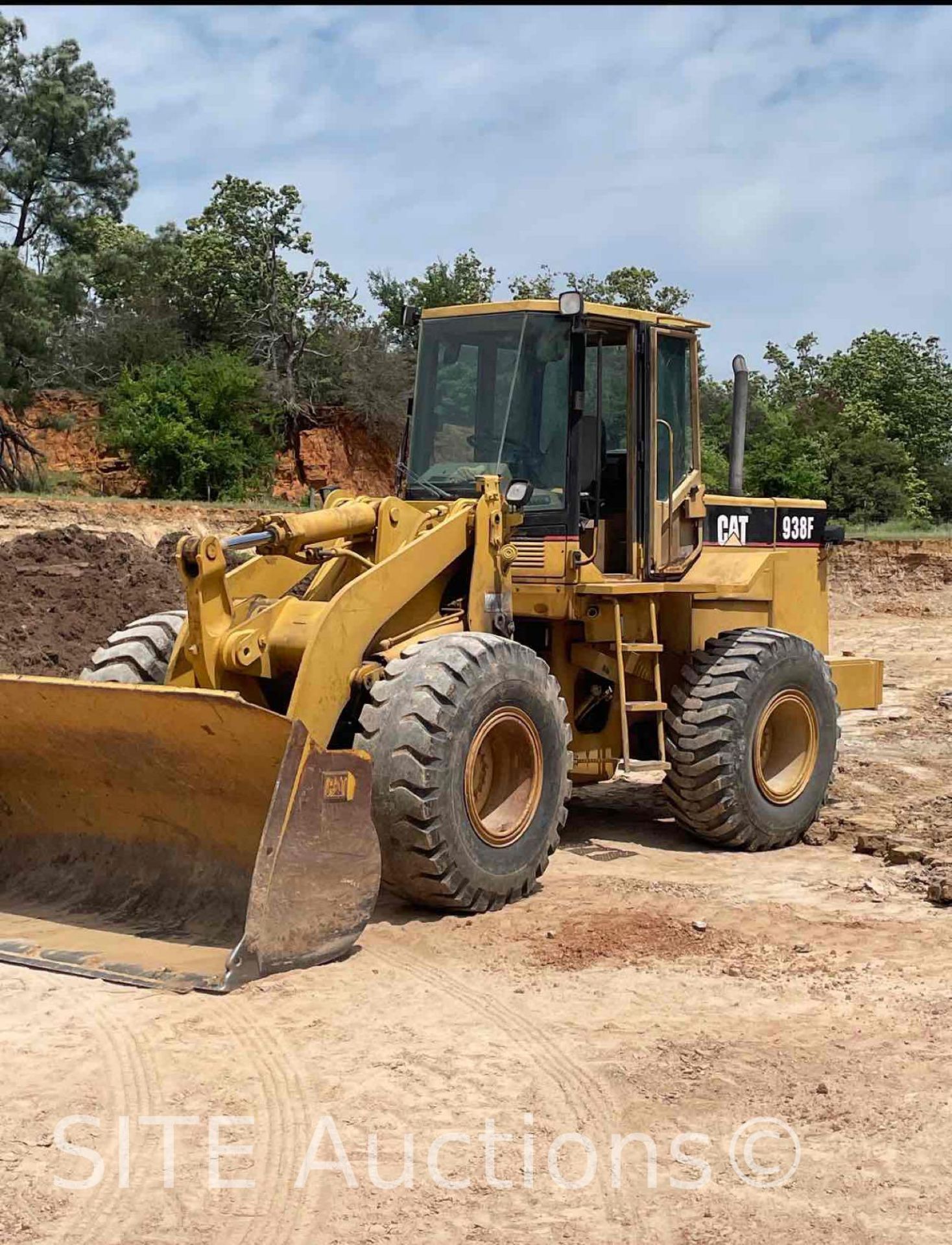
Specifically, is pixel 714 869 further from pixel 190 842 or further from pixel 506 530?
pixel 190 842

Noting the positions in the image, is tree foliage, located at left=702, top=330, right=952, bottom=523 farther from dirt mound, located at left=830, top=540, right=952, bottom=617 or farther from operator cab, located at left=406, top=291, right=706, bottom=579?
operator cab, located at left=406, top=291, right=706, bottom=579

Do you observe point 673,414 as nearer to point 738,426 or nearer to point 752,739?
point 738,426

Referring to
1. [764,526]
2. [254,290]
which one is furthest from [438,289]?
[764,526]

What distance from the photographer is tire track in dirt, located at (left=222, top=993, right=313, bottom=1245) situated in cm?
372

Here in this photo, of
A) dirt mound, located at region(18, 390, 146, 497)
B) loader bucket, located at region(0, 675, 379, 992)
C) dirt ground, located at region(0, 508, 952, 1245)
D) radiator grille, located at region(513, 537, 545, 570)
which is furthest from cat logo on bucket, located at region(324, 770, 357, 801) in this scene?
dirt mound, located at region(18, 390, 146, 497)

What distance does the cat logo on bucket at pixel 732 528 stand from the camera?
8.88 m

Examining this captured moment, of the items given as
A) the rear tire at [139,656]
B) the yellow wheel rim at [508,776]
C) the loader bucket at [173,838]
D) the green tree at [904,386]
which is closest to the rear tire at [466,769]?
the yellow wheel rim at [508,776]

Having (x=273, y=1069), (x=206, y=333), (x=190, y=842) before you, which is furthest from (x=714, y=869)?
(x=206, y=333)

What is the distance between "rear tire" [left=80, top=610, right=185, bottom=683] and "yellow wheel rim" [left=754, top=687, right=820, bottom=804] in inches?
136

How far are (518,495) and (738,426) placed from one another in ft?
7.27

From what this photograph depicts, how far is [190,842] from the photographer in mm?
6309

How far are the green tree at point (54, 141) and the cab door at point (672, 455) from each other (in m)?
27.0

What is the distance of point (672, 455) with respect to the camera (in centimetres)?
830

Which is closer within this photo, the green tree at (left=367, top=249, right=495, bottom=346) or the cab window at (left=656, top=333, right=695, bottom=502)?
the cab window at (left=656, top=333, right=695, bottom=502)
